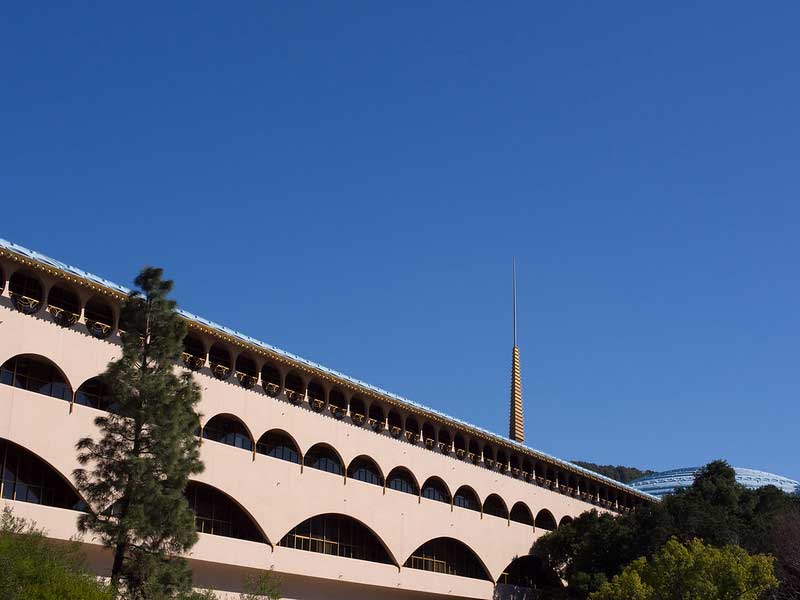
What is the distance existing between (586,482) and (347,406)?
23.3 m

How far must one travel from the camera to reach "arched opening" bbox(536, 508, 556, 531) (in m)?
59.7

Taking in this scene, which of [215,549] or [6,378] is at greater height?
[6,378]

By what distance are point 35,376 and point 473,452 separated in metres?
26.2

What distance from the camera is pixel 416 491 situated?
165 ft

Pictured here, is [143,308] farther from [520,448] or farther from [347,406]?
[520,448]

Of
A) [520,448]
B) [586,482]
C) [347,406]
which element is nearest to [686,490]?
[586,482]

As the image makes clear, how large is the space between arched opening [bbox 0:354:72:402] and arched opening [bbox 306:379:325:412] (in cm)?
1192

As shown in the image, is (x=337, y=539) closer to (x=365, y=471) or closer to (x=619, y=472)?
(x=365, y=471)

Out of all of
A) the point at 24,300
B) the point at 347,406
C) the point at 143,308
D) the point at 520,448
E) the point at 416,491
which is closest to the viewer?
the point at 143,308

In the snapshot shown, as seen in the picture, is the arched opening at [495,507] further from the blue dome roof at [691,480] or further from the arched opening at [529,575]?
the blue dome roof at [691,480]

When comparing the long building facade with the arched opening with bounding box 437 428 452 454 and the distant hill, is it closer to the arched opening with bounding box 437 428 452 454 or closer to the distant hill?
the arched opening with bounding box 437 428 452 454

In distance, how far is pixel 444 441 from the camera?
53.2 meters

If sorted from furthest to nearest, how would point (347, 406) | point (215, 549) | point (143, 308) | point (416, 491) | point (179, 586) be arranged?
point (416, 491) < point (347, 406) < point (215, 549) < point (143, 308) < point (179, 586)

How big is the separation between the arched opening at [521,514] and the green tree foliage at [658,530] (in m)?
1.45
